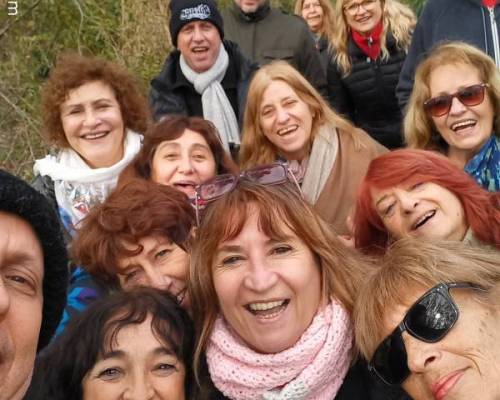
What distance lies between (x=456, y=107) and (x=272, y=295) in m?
1.64

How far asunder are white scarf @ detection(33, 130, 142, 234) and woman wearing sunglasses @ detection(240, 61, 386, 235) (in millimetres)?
856

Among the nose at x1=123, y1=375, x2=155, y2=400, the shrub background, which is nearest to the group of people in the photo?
the nose at x1=123, y1=375, x2=155, y2=400

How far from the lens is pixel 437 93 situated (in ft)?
12.3

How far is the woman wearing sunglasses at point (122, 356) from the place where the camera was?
2.64m

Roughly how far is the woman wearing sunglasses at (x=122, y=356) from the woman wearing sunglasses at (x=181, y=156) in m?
1.12

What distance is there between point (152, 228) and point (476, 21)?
274cm

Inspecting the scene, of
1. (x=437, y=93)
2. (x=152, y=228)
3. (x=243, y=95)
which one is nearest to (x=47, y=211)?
(x=152, y=228)

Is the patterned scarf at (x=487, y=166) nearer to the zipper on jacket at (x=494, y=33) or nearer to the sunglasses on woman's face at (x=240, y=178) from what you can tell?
the zipper on jacket at (x=494, y=33)

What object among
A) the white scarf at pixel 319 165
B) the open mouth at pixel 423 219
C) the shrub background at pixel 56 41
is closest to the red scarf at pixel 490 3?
the white scarf at pixel 319 165

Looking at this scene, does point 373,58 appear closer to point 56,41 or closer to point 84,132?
point 84,132

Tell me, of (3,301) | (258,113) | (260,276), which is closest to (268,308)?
(260,276)

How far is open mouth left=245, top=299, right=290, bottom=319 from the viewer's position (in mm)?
2678

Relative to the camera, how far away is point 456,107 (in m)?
3.65

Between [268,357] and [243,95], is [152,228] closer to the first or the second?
[268,357]
